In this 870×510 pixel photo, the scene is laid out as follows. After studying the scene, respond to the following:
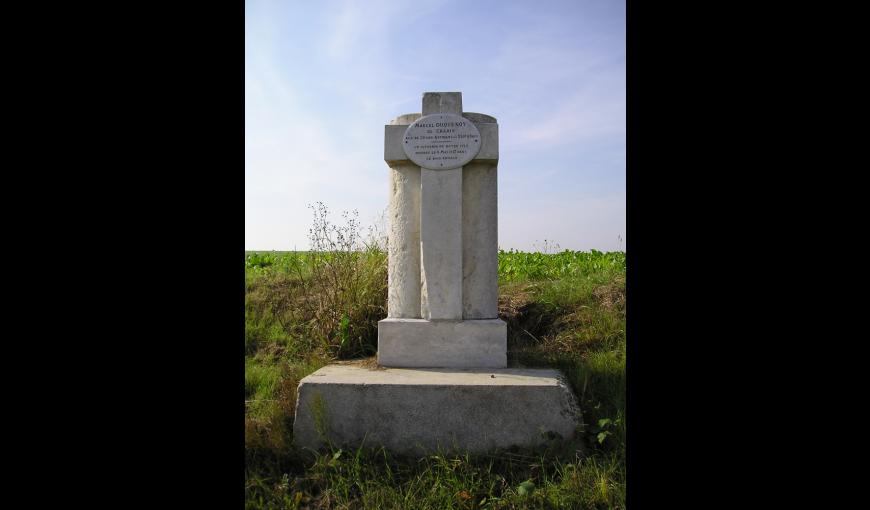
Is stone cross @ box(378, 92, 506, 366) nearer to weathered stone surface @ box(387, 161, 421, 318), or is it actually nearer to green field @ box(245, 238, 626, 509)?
weathered stone surface @ box(387, 161, 421, 318)

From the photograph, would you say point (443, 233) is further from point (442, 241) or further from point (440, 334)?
point (440, 334)

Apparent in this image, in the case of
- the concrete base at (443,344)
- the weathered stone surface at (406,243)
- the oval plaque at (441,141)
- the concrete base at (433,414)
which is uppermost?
the oval plaque at (441,141)

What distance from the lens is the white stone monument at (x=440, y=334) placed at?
3.36 metres

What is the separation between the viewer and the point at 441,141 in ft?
13.2

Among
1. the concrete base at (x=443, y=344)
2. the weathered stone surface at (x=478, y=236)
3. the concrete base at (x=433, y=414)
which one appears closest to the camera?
the concrete base at (x=433, y=414)

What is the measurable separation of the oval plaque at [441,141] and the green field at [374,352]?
1599 millimetres

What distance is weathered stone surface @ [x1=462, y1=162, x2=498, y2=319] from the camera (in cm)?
407

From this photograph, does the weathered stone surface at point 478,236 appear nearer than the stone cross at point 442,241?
No

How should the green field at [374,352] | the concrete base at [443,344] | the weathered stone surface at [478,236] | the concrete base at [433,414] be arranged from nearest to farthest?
the green field at [374,352]
the concrete base at [433,414]
the concrete base at [443,344]
the weathered stone surface at [478,236]

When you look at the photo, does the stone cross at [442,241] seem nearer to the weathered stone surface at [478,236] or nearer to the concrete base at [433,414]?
the weathered stone surface at [478,236]

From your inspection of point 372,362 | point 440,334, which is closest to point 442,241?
point 440,334

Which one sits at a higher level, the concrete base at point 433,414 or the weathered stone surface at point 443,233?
the weathered stone surface at point 443,233

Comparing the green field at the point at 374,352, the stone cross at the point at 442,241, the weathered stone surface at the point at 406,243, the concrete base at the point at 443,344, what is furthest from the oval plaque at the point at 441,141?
the green field at the point at 374,352

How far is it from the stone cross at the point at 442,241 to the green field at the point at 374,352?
55 centimetres
